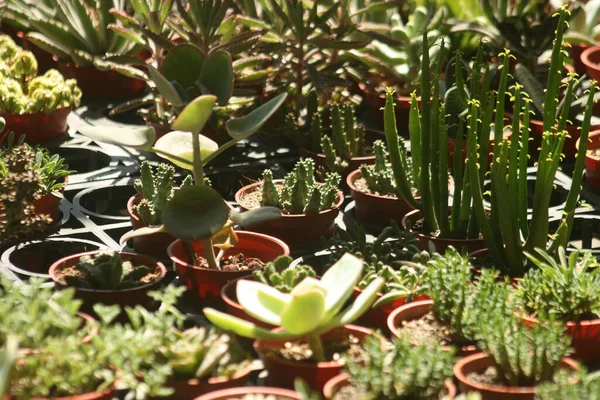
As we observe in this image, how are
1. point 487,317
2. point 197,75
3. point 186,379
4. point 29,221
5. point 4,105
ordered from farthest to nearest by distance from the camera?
point 4,105, point 29,221, point 197,75, point 487,317, point 186,379

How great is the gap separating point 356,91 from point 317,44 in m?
0.67

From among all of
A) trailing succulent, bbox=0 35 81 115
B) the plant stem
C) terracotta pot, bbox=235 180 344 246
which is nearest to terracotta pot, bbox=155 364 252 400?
the plant stem

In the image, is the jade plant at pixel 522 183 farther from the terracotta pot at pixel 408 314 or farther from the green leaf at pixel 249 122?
the green leaf at pixel 249 122

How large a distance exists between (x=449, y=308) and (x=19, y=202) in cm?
140

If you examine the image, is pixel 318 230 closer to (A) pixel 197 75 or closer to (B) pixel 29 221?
(A) pixel 197 75

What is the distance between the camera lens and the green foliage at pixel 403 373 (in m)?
2.11

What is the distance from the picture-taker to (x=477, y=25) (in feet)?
15.3

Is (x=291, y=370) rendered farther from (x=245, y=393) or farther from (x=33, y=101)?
(x=33, y=101)

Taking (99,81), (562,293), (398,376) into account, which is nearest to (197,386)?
(398,376)

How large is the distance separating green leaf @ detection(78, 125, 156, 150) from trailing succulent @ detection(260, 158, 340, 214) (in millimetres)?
702

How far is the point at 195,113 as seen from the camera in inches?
100

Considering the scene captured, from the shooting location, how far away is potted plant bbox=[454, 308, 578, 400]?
2223 millimetres

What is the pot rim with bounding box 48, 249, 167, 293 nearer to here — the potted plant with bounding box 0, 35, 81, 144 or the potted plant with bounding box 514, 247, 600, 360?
the potted plant with bounding box 514, 247, 600, 360

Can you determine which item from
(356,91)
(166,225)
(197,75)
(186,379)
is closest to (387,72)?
(356,91)
